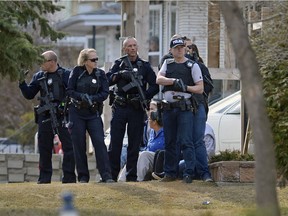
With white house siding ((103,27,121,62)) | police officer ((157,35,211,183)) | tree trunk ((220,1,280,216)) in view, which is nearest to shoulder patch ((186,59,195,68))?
police officer ((157,35,211,183))

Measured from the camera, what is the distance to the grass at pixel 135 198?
11367 millimetres

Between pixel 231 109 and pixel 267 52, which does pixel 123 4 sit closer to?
pixel 231 109

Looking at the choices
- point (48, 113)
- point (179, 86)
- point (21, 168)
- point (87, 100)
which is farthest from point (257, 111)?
point (21, 168)

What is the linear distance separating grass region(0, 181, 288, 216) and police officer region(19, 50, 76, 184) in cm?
176

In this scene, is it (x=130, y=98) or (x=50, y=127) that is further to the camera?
(x=50, y=127)

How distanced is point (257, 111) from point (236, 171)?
275 inches

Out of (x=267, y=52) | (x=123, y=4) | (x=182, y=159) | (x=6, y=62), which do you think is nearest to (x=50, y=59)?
(x=6, y=62)

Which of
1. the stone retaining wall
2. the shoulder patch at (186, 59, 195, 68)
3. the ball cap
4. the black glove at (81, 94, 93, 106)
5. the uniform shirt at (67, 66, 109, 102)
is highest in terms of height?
the ball cap

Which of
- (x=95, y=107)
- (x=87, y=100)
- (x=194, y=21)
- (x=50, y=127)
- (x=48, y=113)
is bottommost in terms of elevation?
(x=50, y=127)

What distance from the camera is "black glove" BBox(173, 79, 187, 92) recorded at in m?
13.8

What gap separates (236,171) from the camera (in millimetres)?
14289

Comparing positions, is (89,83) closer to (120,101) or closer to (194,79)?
(120,101)

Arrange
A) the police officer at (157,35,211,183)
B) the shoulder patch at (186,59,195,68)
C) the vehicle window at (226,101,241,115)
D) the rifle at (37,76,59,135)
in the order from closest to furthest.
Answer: the police officer at (157,35,211,183) → the shoulder patch at (186,59,195,68) → the rifle at (37,76,59,135) → the vehicle window at (226,101,241,115)

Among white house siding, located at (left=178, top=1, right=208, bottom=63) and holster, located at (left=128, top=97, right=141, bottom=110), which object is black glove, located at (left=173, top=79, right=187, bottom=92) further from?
white house siding, located at (left=178, top=1, right=208, bottom=63)
